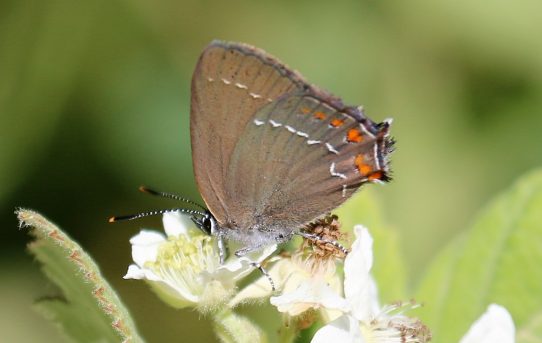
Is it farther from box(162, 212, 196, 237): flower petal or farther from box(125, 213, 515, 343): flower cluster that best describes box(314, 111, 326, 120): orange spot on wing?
box(162, 212, 196, 237): flower petal

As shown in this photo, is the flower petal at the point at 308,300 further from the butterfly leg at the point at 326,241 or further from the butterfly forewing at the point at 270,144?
the butterfly forewing at the point at 270,144

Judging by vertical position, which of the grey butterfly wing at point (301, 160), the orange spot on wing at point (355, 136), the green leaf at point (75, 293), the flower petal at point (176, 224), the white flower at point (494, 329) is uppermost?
the orange spot on wing at point (355, 136)

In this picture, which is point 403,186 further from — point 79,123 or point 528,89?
point 79,123

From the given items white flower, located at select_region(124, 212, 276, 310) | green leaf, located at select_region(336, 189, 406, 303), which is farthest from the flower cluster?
green leaf, located at select_region(336, 189, 406, 303)

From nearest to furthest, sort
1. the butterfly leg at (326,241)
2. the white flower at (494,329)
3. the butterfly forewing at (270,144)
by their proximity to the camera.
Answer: the white flower at (494,329) < the butterfly leg at (326,241) < the butterfly forewing at (270,144)

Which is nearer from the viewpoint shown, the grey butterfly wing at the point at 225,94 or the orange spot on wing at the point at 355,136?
the grey butterfly wing at the point at 225,94

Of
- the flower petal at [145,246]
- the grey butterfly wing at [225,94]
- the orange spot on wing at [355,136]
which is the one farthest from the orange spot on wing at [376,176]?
the flower petal at [145,246]

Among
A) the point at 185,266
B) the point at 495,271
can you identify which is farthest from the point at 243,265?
the point at 495,271
